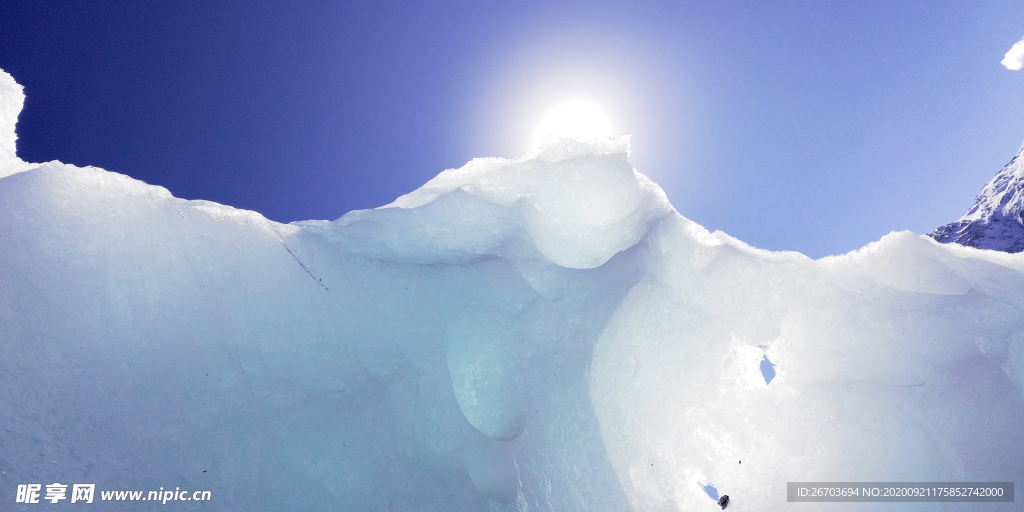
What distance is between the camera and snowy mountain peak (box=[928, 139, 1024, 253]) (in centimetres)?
2734

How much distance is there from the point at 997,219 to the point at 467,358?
43.5 metres

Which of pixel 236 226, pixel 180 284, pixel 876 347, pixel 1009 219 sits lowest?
pixel 876 347

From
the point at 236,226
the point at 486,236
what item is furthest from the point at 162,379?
the point at 486,236

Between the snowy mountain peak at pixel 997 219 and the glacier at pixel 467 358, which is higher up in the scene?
the snowy mountain peak at pixel 997 219

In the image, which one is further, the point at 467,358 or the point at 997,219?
the point at 997,219

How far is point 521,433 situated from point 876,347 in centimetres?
290

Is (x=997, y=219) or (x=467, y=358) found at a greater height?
→ (x=997, y=219)

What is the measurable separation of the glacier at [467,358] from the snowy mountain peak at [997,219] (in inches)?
1227

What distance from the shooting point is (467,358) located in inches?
138

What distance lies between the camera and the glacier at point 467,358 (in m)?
2.76

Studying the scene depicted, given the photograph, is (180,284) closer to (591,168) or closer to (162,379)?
(162,379)

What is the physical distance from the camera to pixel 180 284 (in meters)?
3.12

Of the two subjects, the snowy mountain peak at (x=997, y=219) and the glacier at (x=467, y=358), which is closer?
the glacier at (x=467, y=358)

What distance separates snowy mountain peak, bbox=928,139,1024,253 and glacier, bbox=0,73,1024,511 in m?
31.2
